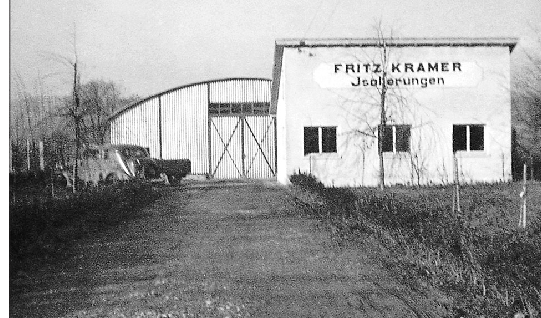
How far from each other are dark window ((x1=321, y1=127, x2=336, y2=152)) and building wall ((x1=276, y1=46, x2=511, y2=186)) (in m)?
0.16

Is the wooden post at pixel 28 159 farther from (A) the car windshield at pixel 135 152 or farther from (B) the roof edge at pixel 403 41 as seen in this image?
(B) the roof edge at pixel 403 41

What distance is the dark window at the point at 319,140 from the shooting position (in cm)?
1384

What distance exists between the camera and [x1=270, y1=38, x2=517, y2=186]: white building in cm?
1193

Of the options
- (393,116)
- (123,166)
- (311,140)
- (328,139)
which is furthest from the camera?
(311,140)

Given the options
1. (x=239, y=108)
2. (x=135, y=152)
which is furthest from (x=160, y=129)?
(x=239, y=108)

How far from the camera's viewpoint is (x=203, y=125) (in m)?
8.03

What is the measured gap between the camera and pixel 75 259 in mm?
5895

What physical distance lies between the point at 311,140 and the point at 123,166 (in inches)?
275

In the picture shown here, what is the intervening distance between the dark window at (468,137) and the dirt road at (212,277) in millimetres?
6035

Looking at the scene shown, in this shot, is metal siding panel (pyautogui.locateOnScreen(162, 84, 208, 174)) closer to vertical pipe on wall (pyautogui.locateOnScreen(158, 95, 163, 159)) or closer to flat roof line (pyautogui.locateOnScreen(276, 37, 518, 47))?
vertical pipe on wall (pyautogui.locateOnScreen(158, 95, 163, 159))

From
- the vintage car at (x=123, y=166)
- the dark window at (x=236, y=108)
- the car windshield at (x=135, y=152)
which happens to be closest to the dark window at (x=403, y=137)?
the dark window at (x=236, y=108)

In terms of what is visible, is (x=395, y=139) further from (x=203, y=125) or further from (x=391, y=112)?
(x=203, y=125)
